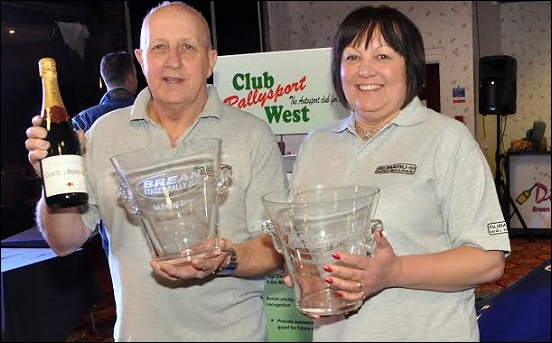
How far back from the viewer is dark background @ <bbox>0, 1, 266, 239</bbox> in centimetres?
128

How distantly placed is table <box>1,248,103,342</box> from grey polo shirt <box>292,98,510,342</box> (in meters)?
0.48

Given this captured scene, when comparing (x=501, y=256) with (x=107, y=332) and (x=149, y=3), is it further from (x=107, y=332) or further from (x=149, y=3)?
(x=149, y=3)

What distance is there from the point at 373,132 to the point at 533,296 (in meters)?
0.66

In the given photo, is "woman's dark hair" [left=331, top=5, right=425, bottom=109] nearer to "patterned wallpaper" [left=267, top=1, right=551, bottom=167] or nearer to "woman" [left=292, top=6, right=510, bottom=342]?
"woman" [left=292, top=6, right=510, bottom=342]

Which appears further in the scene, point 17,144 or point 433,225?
point 17,144

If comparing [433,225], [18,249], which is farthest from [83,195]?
[18,249]

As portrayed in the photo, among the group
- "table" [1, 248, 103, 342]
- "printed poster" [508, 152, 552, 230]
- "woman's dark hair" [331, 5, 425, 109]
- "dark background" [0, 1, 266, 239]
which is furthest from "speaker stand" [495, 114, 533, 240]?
"woman's dark hair" [331, 5, 425, 109]

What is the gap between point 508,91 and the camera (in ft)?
17.4

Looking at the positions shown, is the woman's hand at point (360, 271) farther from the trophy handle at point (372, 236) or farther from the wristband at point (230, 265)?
the wristband at point (230, 265)

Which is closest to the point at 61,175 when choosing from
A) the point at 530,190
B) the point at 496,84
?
the point at 496,84

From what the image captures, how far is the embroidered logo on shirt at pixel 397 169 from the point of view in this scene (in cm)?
128

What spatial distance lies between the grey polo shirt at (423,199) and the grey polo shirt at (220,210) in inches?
5.3

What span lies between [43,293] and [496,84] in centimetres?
433

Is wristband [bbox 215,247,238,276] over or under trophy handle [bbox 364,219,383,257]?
under
